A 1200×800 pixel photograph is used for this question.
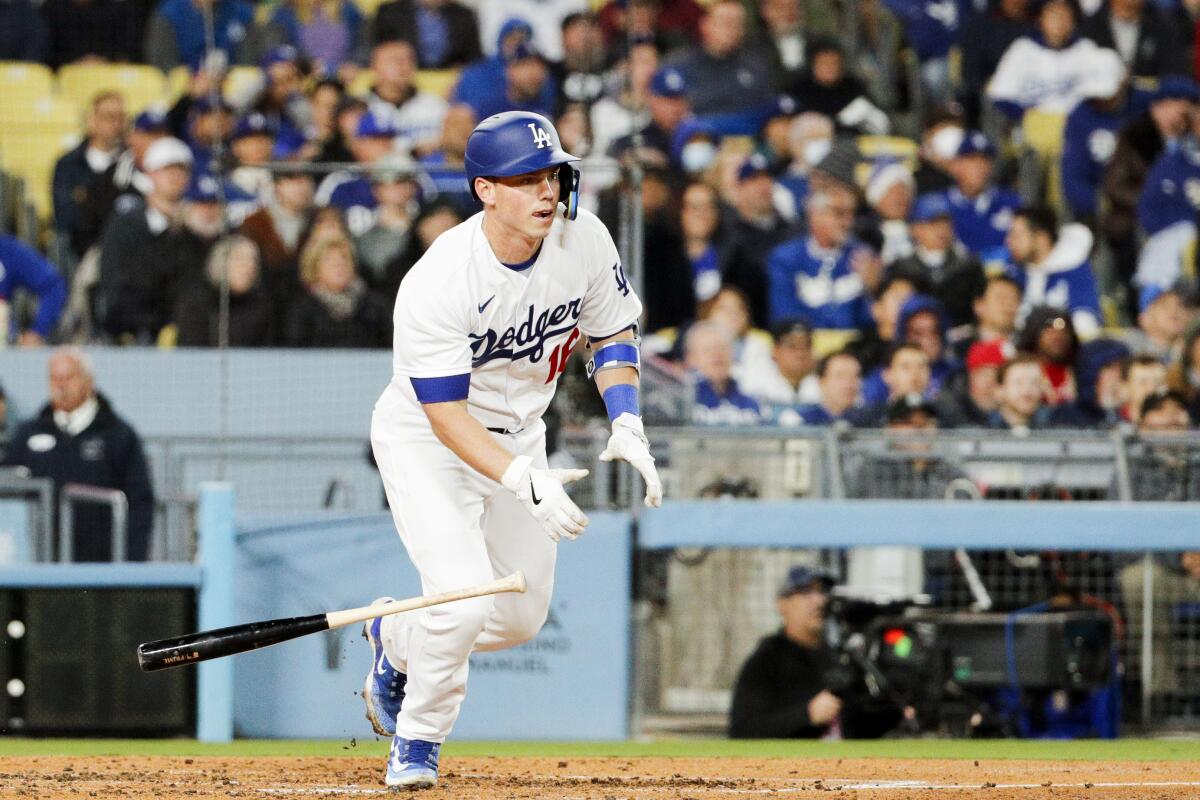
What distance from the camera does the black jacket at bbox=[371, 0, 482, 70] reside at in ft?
37.8

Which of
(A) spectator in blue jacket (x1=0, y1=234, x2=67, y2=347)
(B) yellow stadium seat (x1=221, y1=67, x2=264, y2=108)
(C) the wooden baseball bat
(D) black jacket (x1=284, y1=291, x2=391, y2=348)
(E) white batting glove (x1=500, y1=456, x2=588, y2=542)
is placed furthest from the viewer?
(B) yellow stadium seat (x1=221, y1=67, x2=264, y2=108)

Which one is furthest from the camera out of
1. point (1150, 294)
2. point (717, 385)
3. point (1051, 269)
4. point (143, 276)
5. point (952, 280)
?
point (1051, 269)

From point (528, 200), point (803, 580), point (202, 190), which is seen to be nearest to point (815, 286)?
point (803, 580)

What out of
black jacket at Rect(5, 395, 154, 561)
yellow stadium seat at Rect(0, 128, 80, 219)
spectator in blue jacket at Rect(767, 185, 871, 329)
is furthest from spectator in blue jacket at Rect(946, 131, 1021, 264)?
yellow stadium seat at Rect(0, 128, 80, 219)

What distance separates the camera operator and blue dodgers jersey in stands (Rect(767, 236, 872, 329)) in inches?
117

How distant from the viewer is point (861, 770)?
236 inches

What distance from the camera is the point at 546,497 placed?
477cm

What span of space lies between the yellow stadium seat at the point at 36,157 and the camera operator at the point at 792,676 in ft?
17.5

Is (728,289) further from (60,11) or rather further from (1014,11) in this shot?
(60,11)

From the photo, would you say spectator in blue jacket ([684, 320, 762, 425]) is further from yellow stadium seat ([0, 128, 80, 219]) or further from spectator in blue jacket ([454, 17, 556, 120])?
yellow stadium seat ([0, 128, 80, 219])

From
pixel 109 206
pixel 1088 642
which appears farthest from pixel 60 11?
pixel 1088 642

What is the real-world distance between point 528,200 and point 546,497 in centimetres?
84

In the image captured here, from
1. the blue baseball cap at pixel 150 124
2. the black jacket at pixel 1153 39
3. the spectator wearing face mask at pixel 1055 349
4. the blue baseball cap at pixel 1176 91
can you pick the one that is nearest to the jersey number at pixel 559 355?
the spectator wearing face mask at pixel 1055 349

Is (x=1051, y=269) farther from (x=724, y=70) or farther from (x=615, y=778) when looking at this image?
(x=615, y=778)
